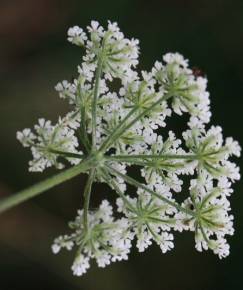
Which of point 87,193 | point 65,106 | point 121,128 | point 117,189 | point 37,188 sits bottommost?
point 37,188

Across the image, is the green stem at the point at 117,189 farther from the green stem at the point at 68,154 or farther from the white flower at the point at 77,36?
the white flower at the point at 77,36

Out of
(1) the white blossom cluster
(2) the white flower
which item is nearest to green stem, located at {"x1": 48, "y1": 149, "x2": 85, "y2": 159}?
(1) the white blossom cluster

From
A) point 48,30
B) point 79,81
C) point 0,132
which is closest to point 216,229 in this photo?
point 79,81

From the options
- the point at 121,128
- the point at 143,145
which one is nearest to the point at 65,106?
the point at 143,145

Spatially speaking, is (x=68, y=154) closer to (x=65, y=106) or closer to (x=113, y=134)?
(x=113, y=134)

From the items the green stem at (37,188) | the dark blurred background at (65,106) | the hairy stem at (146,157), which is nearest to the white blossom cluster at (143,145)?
the hairy stem at (146,157)

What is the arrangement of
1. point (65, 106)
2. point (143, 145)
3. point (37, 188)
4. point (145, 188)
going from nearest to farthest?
point (37, 188)
point (145, 188)
point (143, 145)
point (65, 106)
